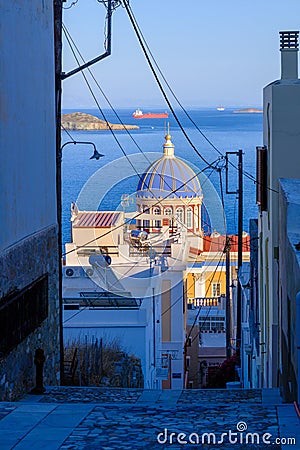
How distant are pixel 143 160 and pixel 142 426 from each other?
2812 centimetres

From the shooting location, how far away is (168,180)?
26.9 m

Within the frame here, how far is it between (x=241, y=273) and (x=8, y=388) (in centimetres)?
1451

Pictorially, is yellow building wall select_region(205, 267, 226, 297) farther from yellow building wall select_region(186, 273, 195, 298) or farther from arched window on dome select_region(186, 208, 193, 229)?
arched window on dome select_region(186, 208, 193, 229)

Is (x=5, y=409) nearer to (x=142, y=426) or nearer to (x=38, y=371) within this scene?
(x=142, y=426)

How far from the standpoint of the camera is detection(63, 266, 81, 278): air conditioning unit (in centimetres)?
2127

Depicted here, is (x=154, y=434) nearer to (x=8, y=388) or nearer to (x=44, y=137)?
(x=8, y=388)

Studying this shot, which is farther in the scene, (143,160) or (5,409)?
(143,160)

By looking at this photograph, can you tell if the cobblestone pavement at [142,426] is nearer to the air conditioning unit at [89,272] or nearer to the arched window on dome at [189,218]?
the air conditioning unit at [89,272]

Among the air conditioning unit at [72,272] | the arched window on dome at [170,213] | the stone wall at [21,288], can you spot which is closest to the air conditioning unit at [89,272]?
the air conditioning unit at [72,272]

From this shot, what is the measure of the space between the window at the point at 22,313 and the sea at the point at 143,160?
27.1 feet

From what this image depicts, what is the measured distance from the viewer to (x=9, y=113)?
28.6 ft

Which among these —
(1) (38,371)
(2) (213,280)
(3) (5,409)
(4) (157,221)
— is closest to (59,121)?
(1) (38,371)

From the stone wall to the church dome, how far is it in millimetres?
13629

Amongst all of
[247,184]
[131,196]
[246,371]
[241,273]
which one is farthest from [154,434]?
[247,184]
